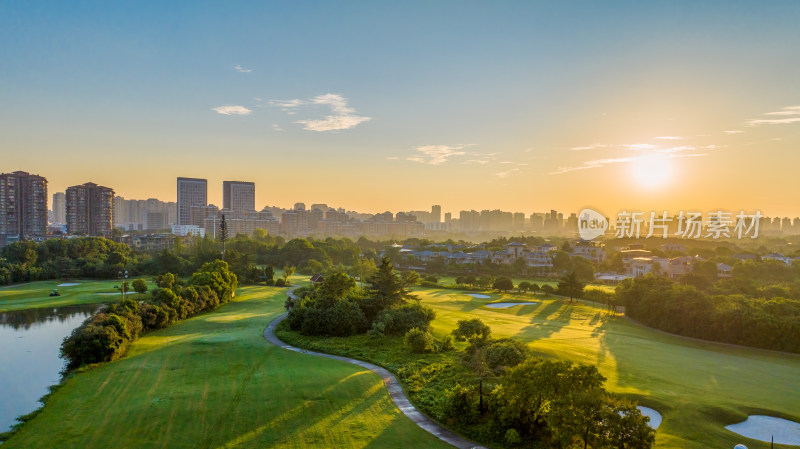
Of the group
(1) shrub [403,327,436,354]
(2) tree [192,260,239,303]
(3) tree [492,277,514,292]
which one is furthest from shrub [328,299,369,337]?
(3) tree [492,277,514,292]

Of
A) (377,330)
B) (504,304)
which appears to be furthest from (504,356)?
(504,304)

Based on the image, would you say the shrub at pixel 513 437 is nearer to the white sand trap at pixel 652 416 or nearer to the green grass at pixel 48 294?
the white sand trap at pixel 652 416

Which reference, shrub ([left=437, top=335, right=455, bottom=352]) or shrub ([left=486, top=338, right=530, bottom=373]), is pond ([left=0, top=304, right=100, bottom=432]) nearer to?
shrub ([left=437, top=335, right=455, bottom=352])

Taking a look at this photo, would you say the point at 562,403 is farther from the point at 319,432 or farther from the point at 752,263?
the point at 752,263

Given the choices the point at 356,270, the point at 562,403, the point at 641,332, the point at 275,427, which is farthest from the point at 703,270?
the point at 275,427

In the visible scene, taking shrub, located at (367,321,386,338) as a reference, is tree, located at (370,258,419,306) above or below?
above

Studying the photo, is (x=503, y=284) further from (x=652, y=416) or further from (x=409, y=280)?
(x=652, y=416)

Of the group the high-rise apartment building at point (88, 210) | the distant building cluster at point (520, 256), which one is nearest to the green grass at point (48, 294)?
the distant building cluster at point (520, 256)
